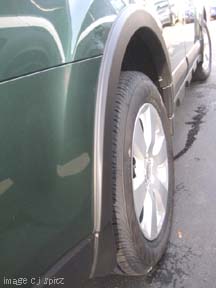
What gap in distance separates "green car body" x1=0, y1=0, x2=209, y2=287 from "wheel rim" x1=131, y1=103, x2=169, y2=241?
39cm

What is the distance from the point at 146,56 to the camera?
264cm

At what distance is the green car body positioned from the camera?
130 cm

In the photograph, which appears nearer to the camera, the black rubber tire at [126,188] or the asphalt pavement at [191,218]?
the black rubber tire at [126,188]

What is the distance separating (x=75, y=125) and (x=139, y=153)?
72cm

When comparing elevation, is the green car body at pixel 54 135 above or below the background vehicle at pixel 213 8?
above

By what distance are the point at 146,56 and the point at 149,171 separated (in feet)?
2.43

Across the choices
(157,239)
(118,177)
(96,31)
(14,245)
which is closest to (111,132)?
(118,177)

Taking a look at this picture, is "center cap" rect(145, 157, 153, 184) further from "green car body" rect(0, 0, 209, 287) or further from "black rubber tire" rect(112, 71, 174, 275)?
"green car body" rect(0, 0, 209, 287)

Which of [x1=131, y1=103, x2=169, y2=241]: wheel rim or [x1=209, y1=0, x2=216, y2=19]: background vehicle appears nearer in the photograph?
[x1=131, y1=103, x2=169, y2=241]: wheel rim

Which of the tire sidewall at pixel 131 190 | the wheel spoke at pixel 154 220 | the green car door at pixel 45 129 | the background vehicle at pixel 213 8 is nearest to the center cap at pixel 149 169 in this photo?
the wheel spoke at pixel 154 220

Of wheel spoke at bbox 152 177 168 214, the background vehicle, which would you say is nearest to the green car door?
wheel spoke at bbox 152 177 168 214

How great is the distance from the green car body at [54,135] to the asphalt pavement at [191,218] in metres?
0.54

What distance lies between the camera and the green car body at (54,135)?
130 centimetres

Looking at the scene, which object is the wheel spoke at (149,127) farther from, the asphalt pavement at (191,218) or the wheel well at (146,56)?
the asphalt pavement at (191,218)
